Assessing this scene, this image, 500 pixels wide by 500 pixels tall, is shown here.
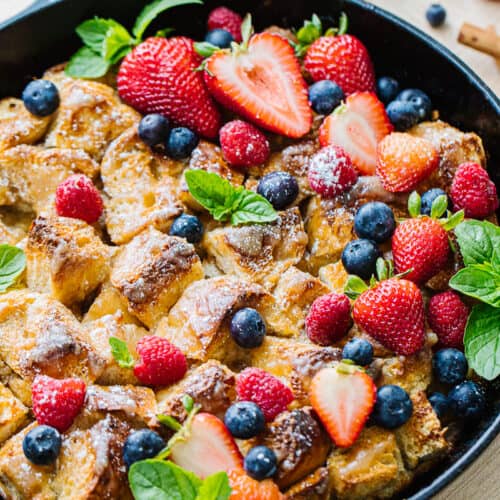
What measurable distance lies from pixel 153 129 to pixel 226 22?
0.77m

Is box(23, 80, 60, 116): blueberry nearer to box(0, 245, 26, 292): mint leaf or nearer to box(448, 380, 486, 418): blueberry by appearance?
box(0, 245, 26, 292): mint leaf

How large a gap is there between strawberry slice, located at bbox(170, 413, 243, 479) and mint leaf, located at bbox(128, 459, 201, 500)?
11cm

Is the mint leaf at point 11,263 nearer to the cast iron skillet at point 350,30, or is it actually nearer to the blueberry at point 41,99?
the blueberry at point 41,99

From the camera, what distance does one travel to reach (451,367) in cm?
289

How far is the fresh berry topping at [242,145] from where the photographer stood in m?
3.28

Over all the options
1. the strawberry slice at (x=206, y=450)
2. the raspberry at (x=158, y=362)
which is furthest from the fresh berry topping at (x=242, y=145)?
the strawberry slice at (x=206, y=450)

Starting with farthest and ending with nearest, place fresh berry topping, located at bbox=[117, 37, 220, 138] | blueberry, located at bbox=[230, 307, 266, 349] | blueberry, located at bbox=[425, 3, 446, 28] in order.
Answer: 1. blueberry, located at bbox=[425, 3, 446, 28]
2. fresh berry topping, located at bbox=[117, 37, 220, 138]
3. blueberry, located at bbox=[230, 307, 266, 349]

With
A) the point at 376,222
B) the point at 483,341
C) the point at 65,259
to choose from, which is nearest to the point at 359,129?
the point at 376,222

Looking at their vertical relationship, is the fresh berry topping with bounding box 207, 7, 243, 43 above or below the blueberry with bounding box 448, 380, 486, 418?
above

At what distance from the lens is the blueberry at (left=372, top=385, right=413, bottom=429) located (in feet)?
8.89

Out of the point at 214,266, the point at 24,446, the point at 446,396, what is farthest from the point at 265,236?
the point at 24,446

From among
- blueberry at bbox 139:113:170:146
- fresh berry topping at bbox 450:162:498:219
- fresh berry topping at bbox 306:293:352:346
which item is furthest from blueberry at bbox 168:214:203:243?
fresh berry topping at bbox 450:162:498:219

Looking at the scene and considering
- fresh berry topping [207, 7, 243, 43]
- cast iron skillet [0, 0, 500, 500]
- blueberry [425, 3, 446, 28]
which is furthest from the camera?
blueberry [425, 3, 446, 28]

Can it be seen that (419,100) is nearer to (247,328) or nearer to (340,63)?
(340,63)
